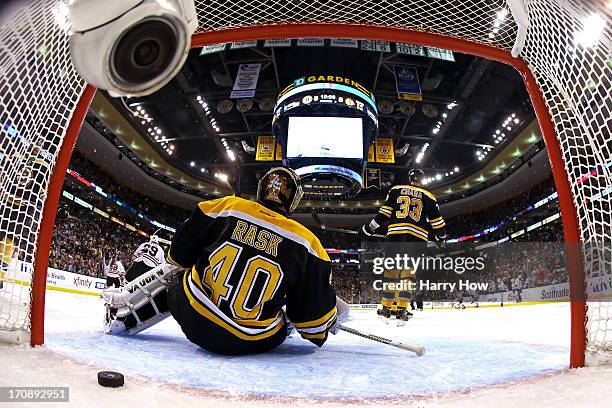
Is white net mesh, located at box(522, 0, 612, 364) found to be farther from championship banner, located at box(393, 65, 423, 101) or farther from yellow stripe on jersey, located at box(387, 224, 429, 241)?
championship banner, located at box(393, 65, 423, 101)

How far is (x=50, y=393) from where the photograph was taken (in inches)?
36.4

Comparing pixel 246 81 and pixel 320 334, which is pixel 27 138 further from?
pixel 246 81

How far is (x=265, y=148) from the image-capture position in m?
13.5

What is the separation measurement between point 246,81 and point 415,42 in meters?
9.44

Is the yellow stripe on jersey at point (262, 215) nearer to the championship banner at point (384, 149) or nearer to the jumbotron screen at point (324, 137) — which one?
the jumbotron screen at point (324, 137)

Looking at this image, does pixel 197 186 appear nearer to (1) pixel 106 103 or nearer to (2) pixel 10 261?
(1) pixel 106 103

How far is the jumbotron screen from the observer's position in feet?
31.1

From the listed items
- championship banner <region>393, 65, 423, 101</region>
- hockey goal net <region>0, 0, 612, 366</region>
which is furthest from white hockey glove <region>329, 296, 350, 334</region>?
championship banner <region>393, 65, 423, 101</region>

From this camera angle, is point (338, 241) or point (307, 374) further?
point (338, 241)

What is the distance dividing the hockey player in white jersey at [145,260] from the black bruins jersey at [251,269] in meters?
0.80

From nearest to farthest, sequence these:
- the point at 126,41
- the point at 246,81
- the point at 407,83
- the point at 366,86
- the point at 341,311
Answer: the point at 126,41 < the point at 341,311 < the point at 246,81 < the point at 407,83 < the point at 366,86

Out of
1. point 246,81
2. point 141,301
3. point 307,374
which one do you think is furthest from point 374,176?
point 307,374

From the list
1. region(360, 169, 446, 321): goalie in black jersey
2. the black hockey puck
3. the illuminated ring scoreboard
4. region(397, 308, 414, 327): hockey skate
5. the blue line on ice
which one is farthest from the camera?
the illuminated ring scoreboard

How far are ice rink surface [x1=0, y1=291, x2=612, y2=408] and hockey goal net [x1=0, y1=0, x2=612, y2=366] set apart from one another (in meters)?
0.28
